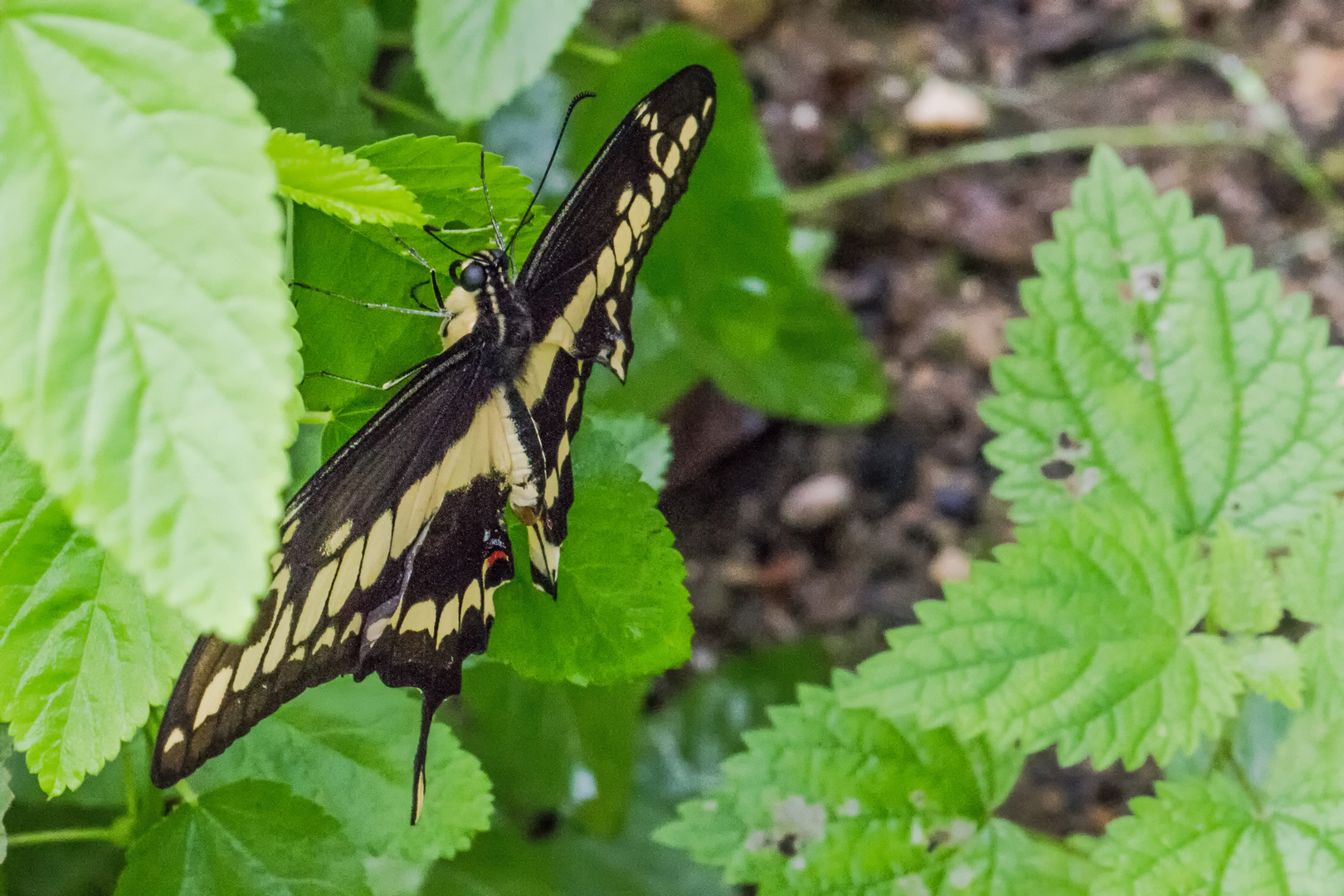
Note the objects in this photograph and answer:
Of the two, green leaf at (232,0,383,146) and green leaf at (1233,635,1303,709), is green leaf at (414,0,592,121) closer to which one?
green leaf at (232,0,383,146)

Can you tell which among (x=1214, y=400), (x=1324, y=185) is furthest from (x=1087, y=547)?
(x=1324, y=185)

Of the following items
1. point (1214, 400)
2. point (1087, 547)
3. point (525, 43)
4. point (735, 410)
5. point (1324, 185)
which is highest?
point (525, 43)

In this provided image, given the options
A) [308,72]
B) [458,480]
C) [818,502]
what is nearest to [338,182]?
[458,480]

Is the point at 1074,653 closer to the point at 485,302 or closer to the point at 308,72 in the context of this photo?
the point at 485,302

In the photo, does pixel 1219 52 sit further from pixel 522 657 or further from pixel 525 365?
pixel 522 657

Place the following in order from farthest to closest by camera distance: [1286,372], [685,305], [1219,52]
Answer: [1219,52], [685,305], [1286,372]

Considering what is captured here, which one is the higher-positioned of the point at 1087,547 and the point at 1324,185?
the point at 1324,185
